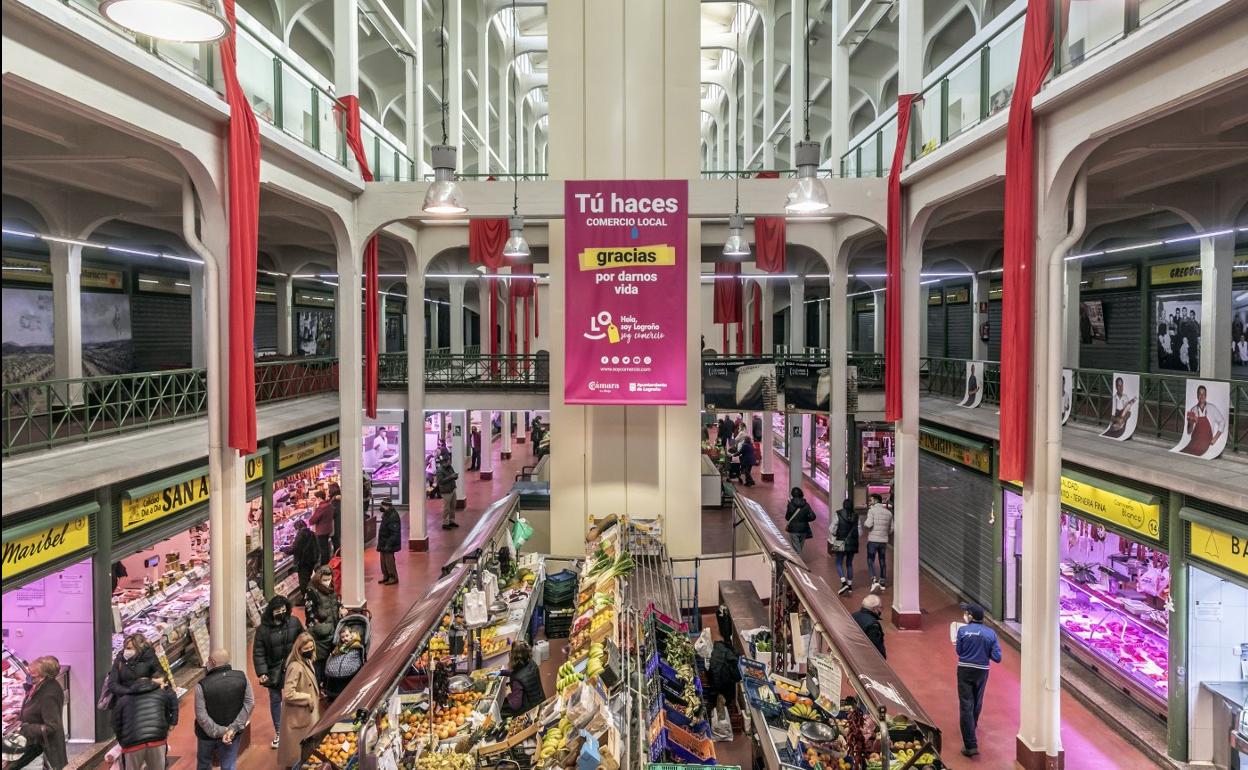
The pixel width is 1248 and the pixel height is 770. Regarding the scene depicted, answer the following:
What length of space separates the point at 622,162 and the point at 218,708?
8434 mm

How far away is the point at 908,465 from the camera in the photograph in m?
10.8

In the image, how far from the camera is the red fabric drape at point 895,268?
9.98 m

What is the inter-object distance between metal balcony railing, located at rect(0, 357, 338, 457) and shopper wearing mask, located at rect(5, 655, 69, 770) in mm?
2168

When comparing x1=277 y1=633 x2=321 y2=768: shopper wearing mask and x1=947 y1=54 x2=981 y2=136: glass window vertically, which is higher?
x1=947 y1=54 x2=981 y2=136: glass window

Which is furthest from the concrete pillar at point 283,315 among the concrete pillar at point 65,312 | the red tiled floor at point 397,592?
the concrete pillar at point 65,312

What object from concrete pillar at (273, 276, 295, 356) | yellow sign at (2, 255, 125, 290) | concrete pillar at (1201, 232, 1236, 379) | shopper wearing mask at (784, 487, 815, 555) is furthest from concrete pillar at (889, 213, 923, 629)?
concrete pillar at (273, 276, 295, 356)

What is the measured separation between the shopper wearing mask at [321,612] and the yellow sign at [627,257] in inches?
182

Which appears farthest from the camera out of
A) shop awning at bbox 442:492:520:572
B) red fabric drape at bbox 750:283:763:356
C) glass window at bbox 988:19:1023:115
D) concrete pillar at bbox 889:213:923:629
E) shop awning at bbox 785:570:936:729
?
red fabric drape at bbox 750:283:763:356

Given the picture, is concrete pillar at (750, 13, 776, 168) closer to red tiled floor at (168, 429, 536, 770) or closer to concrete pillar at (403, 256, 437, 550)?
concrete pillar at (403, 256, 437, 550)

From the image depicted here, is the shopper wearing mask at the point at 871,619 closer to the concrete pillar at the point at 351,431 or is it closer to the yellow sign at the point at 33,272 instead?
the concrete pillar at the point at 351,431

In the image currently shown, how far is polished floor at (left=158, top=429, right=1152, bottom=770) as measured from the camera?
7507 mm

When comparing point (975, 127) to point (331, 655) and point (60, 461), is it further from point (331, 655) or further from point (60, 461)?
point (60, 461)

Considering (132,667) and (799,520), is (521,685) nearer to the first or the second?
(132,667)

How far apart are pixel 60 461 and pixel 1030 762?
33.0ft
